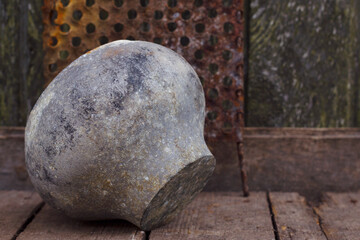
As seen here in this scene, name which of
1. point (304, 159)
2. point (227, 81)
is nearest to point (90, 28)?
point (227, 81)

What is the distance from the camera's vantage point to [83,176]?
5.52ft

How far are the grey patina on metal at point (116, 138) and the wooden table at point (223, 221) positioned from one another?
0.09m

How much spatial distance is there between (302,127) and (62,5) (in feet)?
3.97

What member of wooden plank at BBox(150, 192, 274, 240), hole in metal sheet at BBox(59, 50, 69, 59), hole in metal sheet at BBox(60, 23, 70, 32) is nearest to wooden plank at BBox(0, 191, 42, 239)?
wooden plank at BBox(150, 192, 274, 240)

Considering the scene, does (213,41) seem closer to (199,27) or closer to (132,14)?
(199,27)

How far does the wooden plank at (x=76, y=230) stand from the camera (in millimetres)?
1798

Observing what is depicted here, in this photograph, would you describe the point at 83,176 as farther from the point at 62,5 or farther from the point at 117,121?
the point at 62,5

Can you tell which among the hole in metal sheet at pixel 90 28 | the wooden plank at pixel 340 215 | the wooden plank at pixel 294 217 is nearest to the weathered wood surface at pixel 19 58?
the hole in metal sheet at pixel 90 28

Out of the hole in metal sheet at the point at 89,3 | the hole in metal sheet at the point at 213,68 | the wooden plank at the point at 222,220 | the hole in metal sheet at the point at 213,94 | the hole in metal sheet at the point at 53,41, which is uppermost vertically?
the hole in metal sheet at the point at 89,3

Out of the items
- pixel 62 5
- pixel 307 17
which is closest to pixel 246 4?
pixel 307 17

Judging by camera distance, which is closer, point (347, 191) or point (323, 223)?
point (323, 223)

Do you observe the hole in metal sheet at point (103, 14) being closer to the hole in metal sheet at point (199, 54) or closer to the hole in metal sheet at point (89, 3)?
the hole in metal sheet at point (89, 3)

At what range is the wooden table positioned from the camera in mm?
1840

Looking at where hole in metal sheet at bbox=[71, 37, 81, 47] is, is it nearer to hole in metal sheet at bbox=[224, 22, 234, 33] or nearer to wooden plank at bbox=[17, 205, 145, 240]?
hole in metal sheet at bbox=[224, 22, 234, 33]
